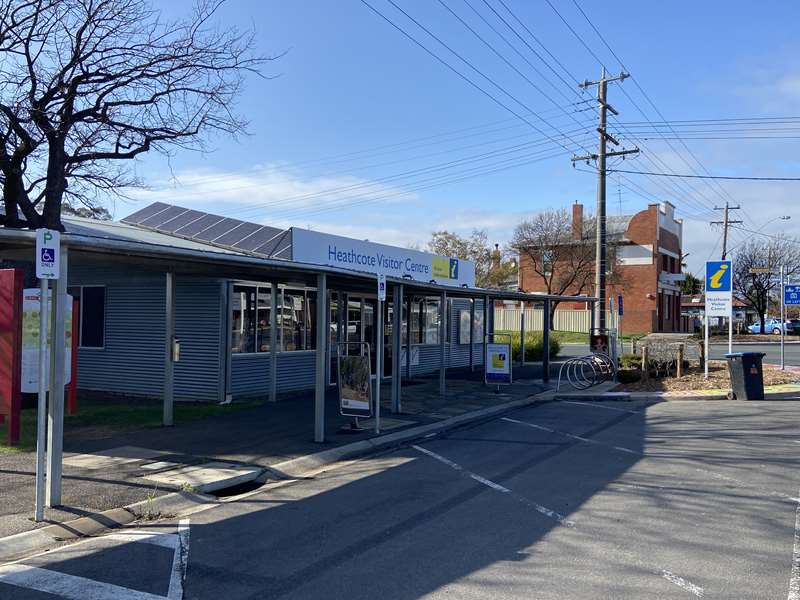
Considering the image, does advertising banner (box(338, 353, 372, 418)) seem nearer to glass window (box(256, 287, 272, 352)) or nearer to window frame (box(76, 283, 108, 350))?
glass window (box(256, 287, 272, 352))

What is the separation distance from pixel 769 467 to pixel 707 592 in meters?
4.86

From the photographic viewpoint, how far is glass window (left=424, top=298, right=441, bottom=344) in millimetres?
22938

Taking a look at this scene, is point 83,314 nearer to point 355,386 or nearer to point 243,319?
point 243,319

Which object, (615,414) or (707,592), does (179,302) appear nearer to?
(615,414)

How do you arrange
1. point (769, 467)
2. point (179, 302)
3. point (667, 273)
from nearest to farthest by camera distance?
point (769, 467) < point (179, 302) < point (667, 273)

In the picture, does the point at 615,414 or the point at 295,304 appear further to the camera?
the point at 295,304

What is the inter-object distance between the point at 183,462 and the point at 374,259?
12049 mm

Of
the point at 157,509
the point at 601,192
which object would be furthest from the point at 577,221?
the point at 157,509

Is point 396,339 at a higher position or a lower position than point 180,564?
higher

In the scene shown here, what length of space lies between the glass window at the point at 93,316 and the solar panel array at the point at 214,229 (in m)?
2.97

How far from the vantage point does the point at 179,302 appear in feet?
49.4

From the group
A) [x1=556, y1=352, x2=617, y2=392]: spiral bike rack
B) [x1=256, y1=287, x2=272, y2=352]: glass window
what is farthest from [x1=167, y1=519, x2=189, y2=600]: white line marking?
[x1=556, y1=352, x2=617, y2=392]: spiral bike rack

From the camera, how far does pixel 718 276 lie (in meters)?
19.0

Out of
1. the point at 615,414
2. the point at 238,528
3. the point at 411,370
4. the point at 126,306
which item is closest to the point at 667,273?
the point at 411,370
